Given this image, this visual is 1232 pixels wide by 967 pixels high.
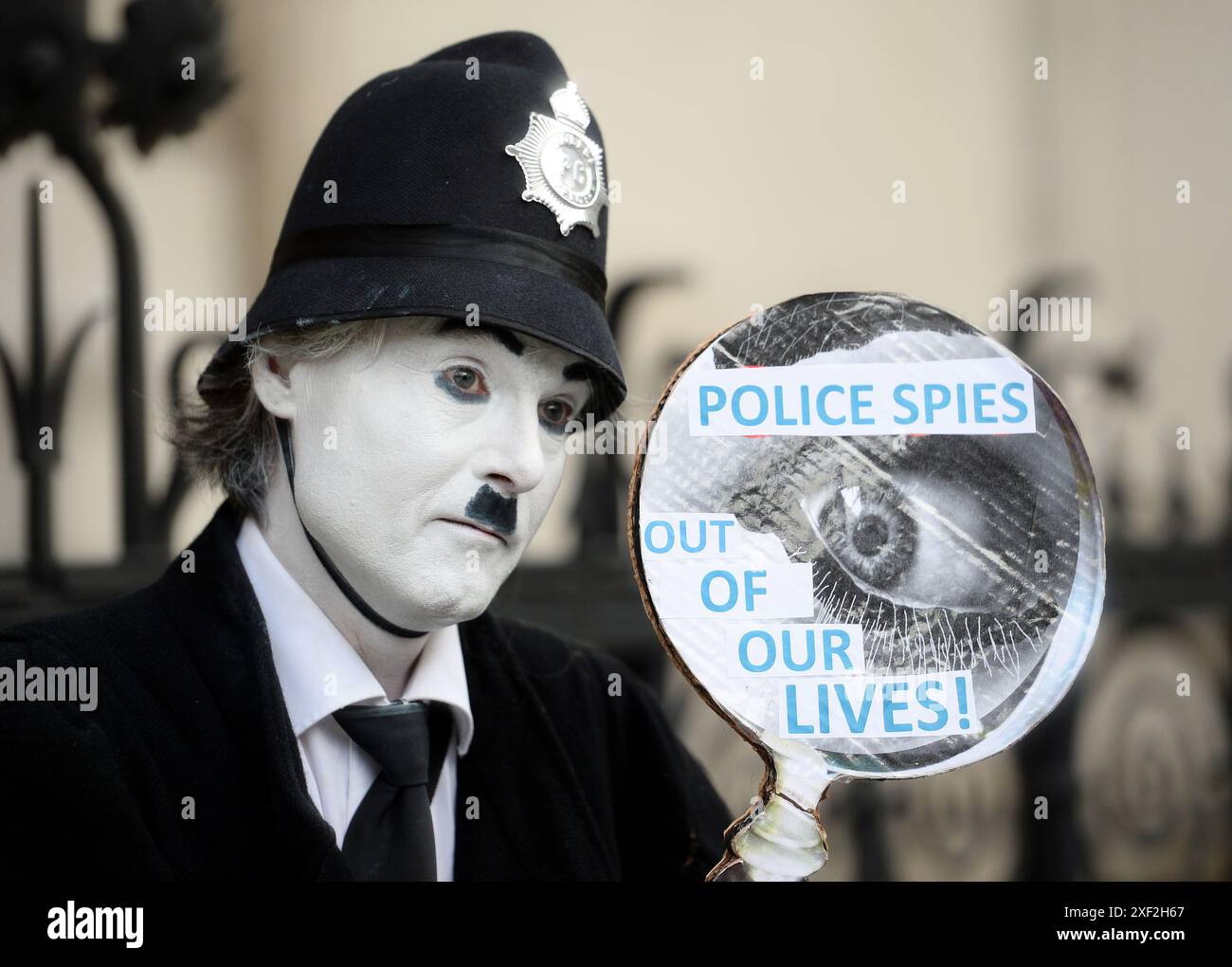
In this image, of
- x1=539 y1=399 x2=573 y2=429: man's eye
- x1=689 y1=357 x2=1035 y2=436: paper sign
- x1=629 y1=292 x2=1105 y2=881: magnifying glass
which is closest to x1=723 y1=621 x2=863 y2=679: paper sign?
x1=629 y1=292 x2=1105 y2=881: magnifying glass

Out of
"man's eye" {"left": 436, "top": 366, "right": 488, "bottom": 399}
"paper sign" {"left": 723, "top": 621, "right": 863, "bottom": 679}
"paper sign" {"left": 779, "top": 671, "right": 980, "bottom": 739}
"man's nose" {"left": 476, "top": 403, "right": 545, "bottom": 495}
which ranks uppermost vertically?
"man's eye" {"left": 436, "top": 366, "right": 488, "bottom": 399}

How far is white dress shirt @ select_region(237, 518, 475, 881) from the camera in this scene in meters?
1.38

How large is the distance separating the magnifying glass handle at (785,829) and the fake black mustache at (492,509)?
1.21ft

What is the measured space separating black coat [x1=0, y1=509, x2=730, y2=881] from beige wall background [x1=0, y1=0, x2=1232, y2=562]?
493 mm

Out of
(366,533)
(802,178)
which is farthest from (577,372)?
(802,178)

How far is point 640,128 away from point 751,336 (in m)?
0.83

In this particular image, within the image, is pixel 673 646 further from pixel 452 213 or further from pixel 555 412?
pixel 452 213

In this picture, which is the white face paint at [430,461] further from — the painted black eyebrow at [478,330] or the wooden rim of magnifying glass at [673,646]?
the wooden rim of magnifying glass at [673,646]

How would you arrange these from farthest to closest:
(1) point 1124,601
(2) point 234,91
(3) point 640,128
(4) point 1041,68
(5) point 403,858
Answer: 1. (1) point 1124,601
2. (4) point 1041,68
3. (3) point 640,128
4. (2) point 234,91
5. (5) point 403,858

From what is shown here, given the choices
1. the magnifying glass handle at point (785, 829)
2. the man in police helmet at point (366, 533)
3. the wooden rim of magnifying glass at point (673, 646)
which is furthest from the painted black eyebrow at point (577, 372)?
the magnifying glass handle at point (785, 829)

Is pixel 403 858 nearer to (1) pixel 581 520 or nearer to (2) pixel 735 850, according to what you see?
(2) pixel 735 850

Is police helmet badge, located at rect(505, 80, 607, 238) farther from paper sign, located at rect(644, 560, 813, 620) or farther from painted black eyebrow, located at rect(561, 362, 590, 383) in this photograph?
paper sign, located at rect(644, 560, 813, 620)

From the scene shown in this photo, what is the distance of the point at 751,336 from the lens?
1334mm

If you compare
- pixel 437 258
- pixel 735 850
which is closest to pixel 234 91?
pixel 437 258
